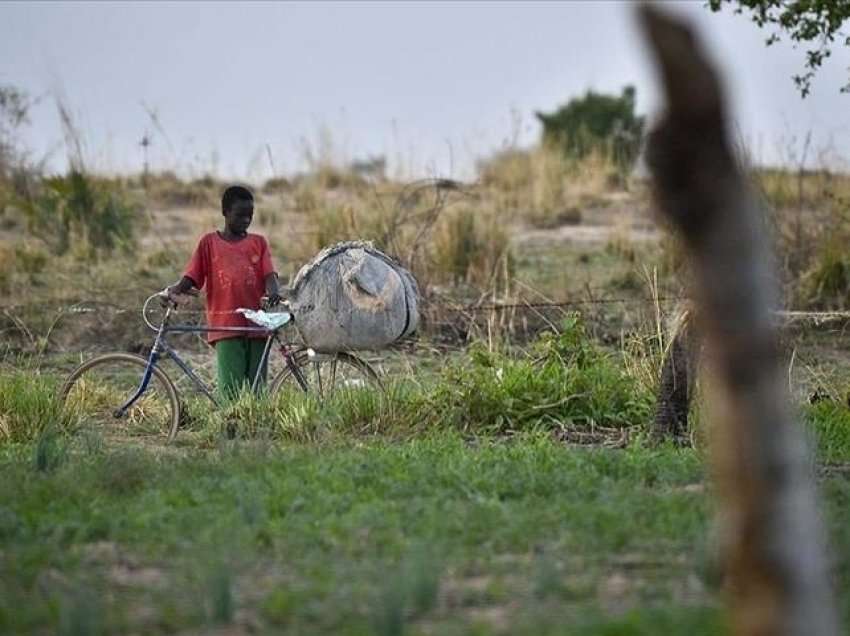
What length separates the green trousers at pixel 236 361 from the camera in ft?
35.5

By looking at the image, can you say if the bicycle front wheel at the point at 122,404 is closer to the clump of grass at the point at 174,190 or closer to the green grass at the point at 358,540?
the green grass at the point at 358,540

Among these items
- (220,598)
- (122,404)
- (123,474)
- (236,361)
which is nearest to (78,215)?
(122,404)

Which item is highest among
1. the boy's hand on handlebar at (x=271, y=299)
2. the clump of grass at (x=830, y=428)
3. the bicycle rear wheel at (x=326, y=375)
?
the boy's hand on handlebar at (x=271, y=299)

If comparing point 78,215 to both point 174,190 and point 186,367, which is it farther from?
point 186,367

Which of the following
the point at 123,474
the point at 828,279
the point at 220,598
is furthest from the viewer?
the point at 828,279

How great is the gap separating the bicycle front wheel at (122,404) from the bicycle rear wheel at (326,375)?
643mm

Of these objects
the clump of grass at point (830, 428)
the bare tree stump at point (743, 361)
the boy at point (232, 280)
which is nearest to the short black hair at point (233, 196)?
the boy at point (232, 280)

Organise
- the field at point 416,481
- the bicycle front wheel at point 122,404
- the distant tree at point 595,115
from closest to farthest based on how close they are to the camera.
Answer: the field at point 416,481, the bicycle front wheel at point 122,404, the distant tree at point 595,115

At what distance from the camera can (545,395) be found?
10.9m

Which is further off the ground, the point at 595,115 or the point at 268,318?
the point at 595,115

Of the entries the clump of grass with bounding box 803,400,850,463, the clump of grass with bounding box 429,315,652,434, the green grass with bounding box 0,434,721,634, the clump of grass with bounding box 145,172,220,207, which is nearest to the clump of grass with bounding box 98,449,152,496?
the green grass with bounding box 0,434,721,634

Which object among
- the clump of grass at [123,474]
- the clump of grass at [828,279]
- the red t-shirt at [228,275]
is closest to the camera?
the clump of grass at [123,474]

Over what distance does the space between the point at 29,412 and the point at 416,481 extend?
3.28 m

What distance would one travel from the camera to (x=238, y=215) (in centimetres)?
1084
